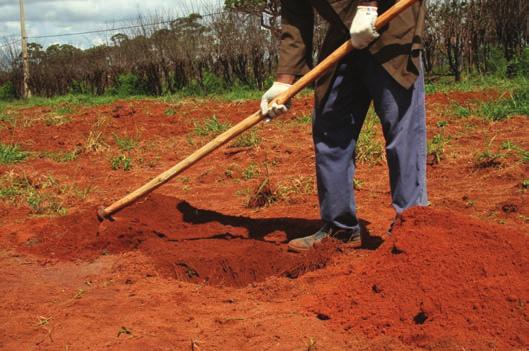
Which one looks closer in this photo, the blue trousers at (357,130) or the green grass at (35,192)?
the blue trousers at (357,130)

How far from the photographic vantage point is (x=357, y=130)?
343 centimetres

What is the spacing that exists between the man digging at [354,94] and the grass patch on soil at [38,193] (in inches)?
94.1

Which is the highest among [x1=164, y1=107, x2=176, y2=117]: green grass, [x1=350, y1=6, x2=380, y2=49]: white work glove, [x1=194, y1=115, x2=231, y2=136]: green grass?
[x1=350, y1=6, x2=380, y2=49]: white work glove

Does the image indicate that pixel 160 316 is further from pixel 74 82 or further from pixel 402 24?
pixel 74 82

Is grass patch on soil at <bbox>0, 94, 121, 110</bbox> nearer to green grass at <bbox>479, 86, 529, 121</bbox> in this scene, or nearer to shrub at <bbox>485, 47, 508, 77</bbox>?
green grass at <bbox>479, 86, 529, 121</bbox>

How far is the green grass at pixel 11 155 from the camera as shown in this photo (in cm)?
708

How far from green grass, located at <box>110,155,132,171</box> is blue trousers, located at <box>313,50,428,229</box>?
363cm

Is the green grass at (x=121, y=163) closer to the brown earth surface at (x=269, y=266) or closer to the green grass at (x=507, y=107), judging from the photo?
the brown earth surface at (x=269, y=266)

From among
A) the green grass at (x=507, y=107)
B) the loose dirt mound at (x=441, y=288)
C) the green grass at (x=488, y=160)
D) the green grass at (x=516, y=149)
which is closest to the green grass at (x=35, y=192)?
the loose dirt mound at (x=441, y=288)

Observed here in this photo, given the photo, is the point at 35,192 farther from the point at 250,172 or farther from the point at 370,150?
the point at 370,150

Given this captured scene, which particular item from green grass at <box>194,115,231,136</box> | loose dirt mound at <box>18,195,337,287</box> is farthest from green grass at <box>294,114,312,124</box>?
loose dirt mound at <box>18,195,337,287</box>

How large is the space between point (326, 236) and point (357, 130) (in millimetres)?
638

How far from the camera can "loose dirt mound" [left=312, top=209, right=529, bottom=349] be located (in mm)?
2229

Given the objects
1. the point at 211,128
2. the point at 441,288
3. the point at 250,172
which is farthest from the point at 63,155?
the point at 441,288
